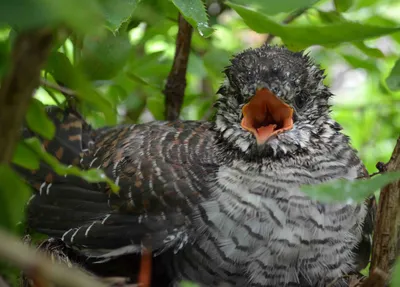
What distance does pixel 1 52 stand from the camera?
29.7 inches

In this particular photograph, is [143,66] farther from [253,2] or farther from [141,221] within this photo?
[253,2]

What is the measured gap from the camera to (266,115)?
1.67m

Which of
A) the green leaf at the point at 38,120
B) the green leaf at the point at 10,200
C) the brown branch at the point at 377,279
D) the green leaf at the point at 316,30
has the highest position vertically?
the green leaf at the point at 316,30

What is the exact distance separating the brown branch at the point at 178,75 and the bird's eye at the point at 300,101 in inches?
15.6

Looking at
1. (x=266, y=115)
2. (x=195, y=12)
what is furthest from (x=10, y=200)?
(x=266, y=115)

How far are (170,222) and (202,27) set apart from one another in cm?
61

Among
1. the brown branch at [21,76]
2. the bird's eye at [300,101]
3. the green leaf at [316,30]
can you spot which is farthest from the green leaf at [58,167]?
the bird's eye at [300,101]

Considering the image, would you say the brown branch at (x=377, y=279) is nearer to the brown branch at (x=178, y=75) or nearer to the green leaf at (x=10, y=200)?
the green leaf at (x=10, y=200)

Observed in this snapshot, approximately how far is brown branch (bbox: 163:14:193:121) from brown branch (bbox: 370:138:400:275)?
2.85 ft

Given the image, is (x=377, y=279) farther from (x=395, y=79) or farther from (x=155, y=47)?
(x=155, y=47)

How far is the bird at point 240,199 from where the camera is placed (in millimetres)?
1547

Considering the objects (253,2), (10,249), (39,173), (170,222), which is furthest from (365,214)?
(10,249)

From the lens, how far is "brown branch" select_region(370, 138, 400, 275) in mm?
1105

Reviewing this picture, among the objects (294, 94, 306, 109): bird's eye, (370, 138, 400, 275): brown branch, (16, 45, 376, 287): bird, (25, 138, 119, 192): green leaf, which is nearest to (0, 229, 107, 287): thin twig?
(25, 138, 119, 192): green leaf
